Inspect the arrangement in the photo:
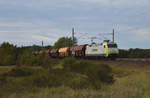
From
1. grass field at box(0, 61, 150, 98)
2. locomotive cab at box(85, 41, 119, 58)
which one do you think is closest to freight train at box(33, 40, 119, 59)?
locomotive cab at box(85, 41, 119, 58)

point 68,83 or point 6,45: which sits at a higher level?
point 6,45

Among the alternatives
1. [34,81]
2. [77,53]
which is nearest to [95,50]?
[77,53]

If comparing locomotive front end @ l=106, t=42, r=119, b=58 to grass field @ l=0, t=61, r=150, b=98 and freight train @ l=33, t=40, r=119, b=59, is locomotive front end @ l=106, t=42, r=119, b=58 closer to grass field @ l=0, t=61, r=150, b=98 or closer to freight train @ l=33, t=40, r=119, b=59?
freight train @ l=33, t=40, r=119, b=59

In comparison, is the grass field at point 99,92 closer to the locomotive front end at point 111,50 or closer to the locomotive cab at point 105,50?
the locomotive front end at point 111,50

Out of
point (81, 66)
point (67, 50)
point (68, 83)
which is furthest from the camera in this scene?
point (67, 50)

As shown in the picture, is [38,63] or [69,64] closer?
[69,64]

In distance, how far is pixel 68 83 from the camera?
Result: 14477mm

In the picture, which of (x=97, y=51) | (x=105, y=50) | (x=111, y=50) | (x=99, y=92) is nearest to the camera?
(x=99, y=92)

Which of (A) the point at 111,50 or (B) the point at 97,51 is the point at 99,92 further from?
(B) the point at 97,51

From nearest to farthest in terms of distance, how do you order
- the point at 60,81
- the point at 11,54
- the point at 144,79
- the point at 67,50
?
the point at 60,81 → the point at 144,79 → the point at 11,54 → the point at 67,50

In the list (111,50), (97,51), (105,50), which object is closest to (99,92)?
(111,50)

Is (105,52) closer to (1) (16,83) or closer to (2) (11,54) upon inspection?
(2) (11,54)

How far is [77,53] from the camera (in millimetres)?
48156

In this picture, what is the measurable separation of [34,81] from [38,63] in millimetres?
16859
